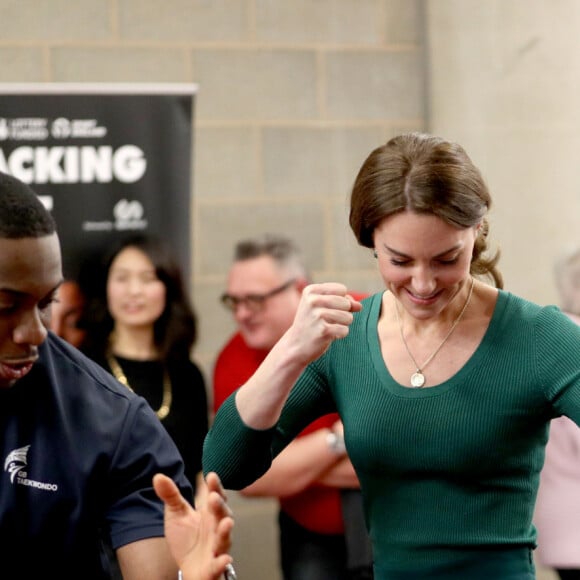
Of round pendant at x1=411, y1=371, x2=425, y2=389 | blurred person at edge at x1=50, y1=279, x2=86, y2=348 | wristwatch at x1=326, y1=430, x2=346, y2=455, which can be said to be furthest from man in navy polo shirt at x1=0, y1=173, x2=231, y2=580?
blurred person at edge at x1=50, y1=279, x2=86, y2=348

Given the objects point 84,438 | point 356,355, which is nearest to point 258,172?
point 356,355

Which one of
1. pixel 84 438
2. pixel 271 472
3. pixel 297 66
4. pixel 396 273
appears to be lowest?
pixel 271 472

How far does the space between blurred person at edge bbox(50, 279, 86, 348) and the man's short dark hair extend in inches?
70.1

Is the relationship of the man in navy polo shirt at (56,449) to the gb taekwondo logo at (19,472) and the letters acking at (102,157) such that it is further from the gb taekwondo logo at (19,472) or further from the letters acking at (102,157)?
the letters acking at (102,157)

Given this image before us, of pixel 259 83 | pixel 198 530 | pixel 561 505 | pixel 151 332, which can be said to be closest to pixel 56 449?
pixel 198 530

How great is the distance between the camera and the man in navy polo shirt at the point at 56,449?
1.41 m

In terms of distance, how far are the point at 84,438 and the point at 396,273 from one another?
0.52 meters

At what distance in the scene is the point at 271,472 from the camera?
2803 mm

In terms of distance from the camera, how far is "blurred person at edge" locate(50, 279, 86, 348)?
321cm

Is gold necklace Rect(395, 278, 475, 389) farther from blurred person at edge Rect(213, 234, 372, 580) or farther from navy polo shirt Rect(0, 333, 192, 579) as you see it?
blurred person at edge Rect(213, 234, 372, 580)

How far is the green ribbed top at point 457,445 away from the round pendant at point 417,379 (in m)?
0.01

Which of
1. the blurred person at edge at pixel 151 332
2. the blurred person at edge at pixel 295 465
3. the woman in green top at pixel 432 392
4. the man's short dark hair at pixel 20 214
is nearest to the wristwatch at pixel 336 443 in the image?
the blurred person at edge at pixel 295 465

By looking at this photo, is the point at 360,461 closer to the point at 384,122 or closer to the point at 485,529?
the point at 485,529

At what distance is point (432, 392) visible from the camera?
5.43ft
